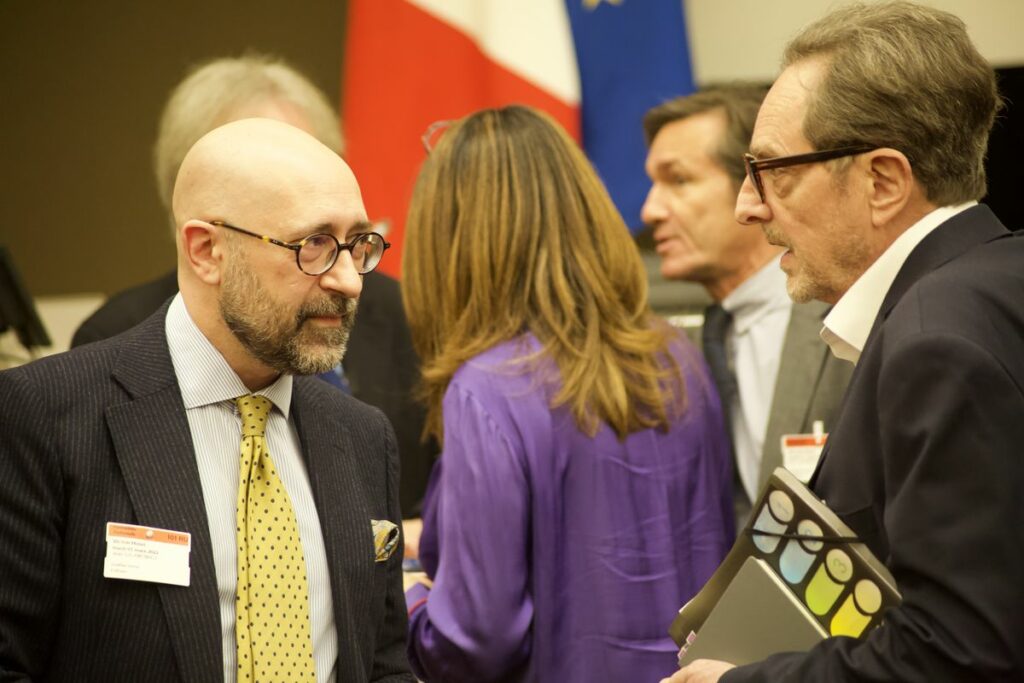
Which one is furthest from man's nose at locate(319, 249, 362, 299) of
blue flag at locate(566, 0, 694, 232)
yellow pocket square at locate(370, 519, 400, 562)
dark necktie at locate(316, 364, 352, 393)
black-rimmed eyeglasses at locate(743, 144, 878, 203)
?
blue flag at locate(566, 0, 694, 232)

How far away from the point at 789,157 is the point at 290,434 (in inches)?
35.4

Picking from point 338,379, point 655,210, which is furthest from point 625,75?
point 338,379

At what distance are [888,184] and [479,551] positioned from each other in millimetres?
1006

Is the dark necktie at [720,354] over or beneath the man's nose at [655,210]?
beneath

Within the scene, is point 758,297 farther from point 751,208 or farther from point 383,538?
point 383,538

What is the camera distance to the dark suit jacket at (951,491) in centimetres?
129

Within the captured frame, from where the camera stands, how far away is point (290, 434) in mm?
1864

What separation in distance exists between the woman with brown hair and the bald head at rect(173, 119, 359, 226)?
576mm

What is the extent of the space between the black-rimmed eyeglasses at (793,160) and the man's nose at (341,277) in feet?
2.09

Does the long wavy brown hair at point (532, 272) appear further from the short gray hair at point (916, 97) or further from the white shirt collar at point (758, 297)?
the short gray hair at point (916, 97)

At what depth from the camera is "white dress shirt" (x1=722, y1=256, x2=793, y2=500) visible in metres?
2.71

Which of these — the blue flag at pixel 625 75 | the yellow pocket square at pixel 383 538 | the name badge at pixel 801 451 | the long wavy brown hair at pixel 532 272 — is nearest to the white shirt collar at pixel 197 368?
the yellow pocket square at pixel 383 538

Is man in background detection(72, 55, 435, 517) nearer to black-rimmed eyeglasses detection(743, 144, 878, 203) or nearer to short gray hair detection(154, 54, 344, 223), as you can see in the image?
short gray hair detection(154, 54, 344, 223)

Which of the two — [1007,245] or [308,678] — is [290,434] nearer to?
[308,678]
